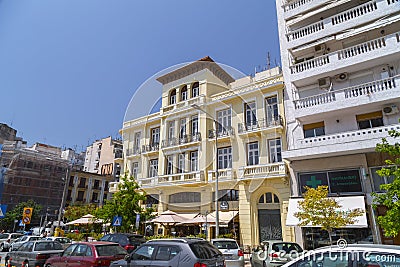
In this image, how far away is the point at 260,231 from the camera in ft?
65.1

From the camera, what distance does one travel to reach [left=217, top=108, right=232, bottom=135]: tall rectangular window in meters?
23.9

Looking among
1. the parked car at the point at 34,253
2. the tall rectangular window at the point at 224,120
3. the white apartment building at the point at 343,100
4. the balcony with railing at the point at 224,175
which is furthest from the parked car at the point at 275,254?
the tall rectangular window at the point at 224,120

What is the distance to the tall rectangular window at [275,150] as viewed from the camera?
20.5 meters

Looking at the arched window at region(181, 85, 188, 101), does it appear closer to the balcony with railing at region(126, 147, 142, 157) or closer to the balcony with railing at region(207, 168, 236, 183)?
the balcony with railing at region(126, 147, 142, 157)

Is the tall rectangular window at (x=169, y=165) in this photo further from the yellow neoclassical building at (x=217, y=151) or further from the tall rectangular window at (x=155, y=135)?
the tall rectangular window at (x=155, y=135)

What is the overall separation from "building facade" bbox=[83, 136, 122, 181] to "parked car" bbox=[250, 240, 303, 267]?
1962 inches

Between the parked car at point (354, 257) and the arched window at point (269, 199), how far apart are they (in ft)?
51.9

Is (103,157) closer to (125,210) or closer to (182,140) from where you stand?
(182,140)

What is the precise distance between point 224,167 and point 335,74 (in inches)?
448

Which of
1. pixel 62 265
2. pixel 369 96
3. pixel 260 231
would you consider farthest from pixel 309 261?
pixel 260 231

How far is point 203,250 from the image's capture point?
7551mm

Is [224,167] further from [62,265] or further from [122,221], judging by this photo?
[62,265]

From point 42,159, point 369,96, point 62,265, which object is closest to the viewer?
point 62,265

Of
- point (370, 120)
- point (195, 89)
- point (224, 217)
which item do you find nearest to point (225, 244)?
point (224, 217)
